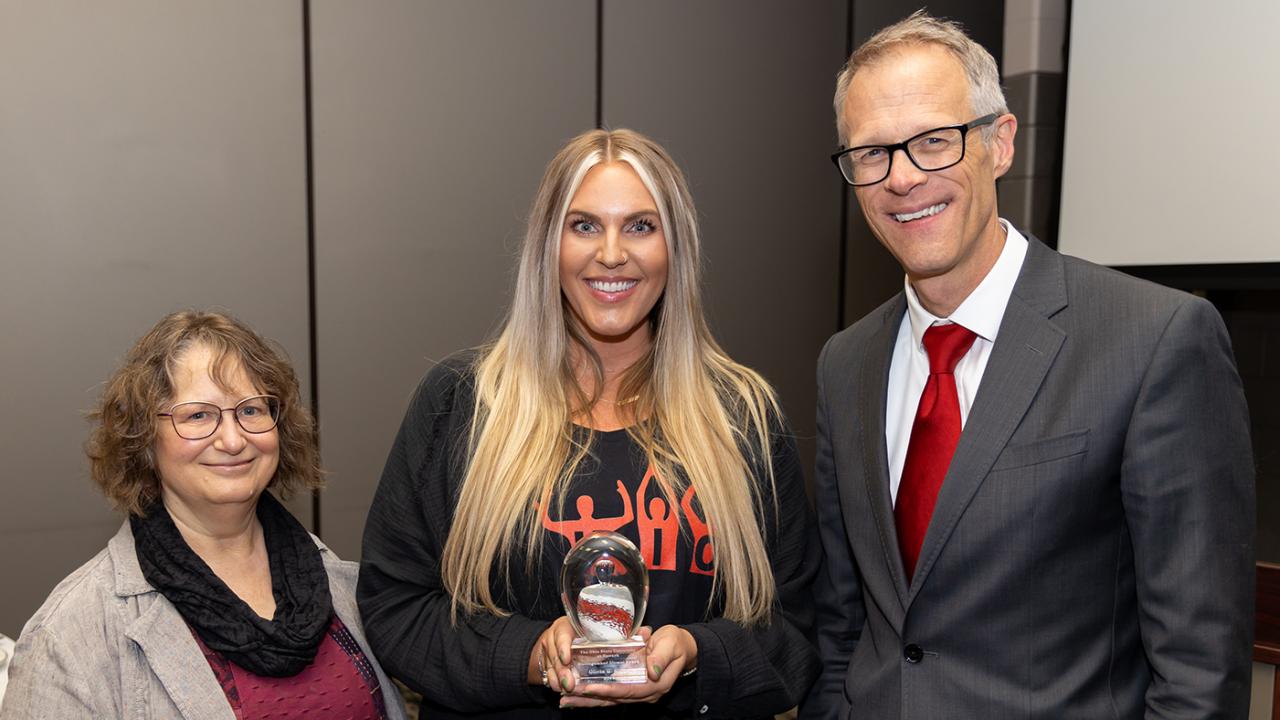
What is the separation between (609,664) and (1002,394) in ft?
2.40

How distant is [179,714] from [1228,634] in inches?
62.8

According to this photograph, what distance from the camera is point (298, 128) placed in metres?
3.47

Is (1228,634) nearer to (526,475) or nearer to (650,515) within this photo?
(650,515)

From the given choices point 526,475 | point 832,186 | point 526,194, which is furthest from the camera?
point 832,186

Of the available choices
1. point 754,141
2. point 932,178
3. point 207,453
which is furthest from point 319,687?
point 754,141

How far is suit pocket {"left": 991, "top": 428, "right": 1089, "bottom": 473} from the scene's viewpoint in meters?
1.45

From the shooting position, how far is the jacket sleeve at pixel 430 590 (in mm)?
1769

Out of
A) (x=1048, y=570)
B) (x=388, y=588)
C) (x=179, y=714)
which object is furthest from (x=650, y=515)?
(x=179, y=714)

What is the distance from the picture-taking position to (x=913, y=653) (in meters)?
1.58

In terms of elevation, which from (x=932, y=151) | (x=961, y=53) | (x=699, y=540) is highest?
(x=961, y=53)

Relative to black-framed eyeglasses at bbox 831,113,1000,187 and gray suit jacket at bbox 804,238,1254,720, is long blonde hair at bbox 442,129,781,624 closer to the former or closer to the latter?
gray suit jacket at bbox 804,238,1254,720

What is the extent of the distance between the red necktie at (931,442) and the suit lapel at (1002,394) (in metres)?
0.05

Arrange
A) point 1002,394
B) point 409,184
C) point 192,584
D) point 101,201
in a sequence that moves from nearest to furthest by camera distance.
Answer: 1. point 1002,394
2. point 192,584
3. point 101,201
4. point 409,184

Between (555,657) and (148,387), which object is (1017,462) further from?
(148,387)
